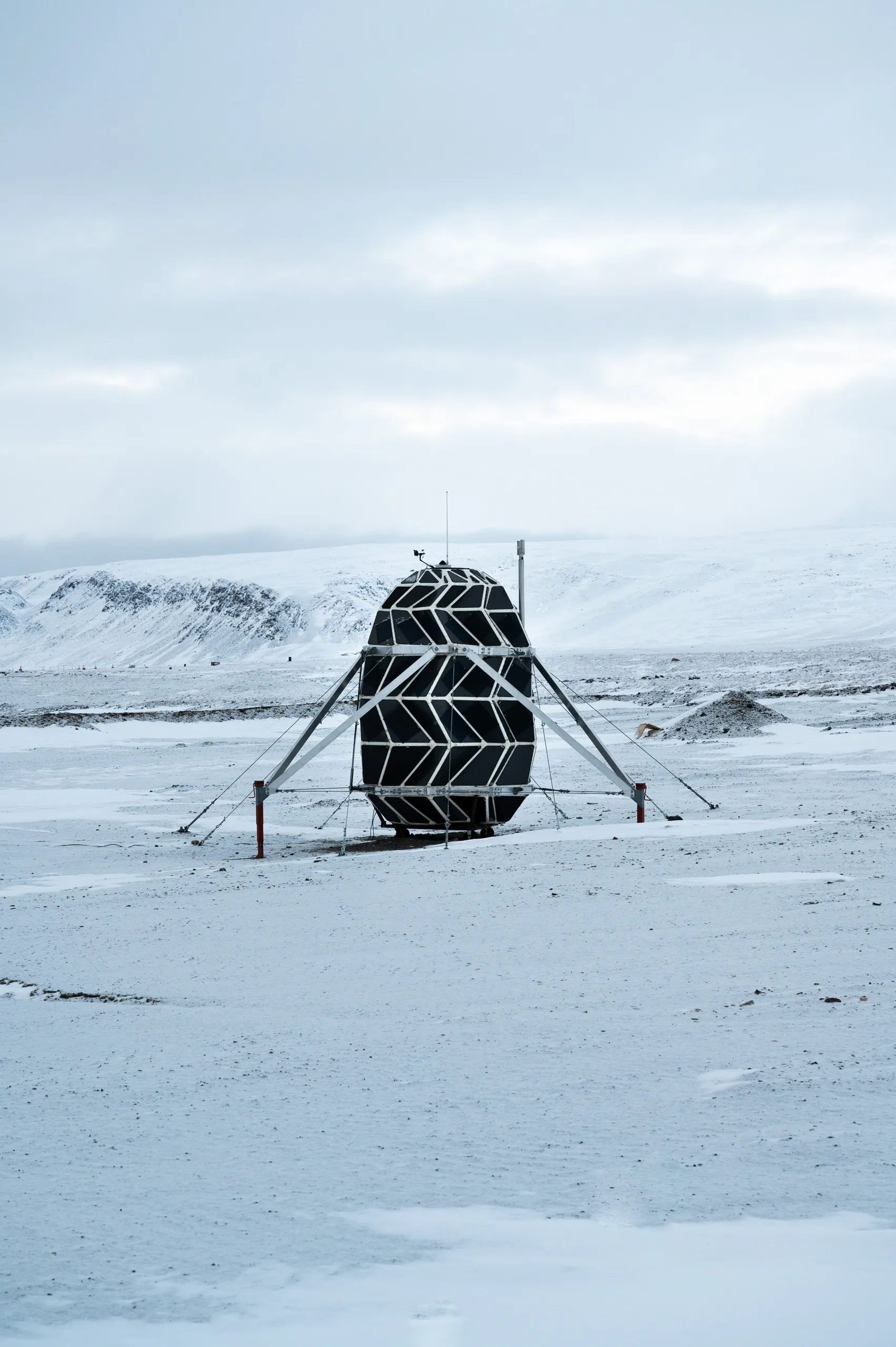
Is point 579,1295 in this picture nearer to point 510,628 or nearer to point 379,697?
point 379,697

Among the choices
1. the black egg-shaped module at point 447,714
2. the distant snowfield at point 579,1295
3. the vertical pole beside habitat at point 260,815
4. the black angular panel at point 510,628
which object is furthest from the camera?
the black angular panel at point 510,628

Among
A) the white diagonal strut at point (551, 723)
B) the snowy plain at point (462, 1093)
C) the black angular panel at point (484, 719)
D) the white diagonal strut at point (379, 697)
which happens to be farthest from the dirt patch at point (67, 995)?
the black angular panel at point (484, 719)

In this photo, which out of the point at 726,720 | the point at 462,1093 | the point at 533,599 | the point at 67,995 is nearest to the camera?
the point at 462,1093

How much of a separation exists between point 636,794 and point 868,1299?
1423cm

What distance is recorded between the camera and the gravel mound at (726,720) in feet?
112

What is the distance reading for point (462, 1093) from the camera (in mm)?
7832

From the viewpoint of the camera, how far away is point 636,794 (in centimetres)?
1952

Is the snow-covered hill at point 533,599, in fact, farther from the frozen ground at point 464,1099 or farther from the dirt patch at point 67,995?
the dirt patch at point 67,995

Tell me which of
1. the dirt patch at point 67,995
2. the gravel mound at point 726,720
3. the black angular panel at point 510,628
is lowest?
the gravel mound at point 726,720

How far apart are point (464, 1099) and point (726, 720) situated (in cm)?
2815

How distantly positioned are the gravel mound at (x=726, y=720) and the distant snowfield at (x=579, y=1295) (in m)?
28.0

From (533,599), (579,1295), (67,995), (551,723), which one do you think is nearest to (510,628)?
(551,723)

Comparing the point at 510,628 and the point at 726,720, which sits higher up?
the point at 510,628

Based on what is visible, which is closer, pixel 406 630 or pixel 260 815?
pixel 260 815
